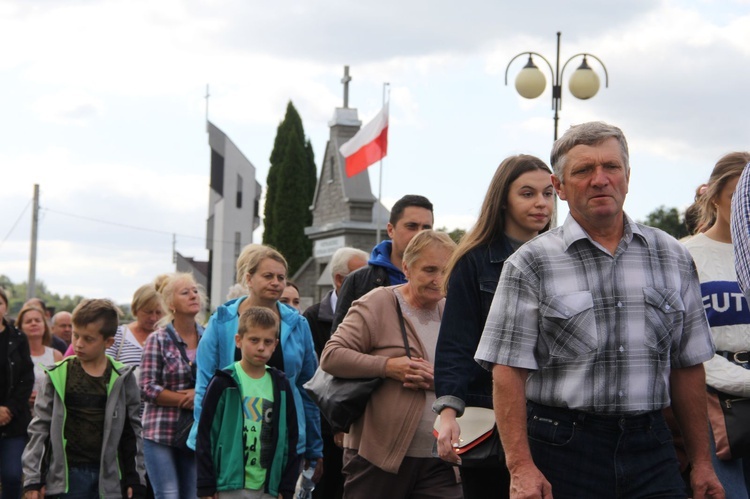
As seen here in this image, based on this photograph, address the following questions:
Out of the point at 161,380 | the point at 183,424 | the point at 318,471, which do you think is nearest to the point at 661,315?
the point at 318,471

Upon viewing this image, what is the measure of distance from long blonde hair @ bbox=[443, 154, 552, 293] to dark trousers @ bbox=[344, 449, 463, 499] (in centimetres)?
117

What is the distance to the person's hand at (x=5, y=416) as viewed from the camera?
31.2ft

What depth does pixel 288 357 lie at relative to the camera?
300 inches

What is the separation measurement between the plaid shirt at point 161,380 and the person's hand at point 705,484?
198 inches

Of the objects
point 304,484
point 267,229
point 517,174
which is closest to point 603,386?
point 517,174

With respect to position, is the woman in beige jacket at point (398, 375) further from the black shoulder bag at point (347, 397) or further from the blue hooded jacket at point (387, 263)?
the blue hooded jacket at point (387, 263)

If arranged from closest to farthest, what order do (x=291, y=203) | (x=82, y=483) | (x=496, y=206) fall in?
(x=496, y=206) → (x=82, y=483) → (x=291, y=203)

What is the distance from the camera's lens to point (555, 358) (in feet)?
12.9

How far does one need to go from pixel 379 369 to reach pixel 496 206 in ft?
4.05

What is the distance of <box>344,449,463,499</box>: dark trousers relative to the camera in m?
5.82

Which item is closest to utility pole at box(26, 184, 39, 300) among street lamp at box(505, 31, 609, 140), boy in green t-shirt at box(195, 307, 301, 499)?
street lamp at box(505, 31, 609, 140)

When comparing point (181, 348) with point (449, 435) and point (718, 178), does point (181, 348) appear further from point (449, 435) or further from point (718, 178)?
point (718, 178)

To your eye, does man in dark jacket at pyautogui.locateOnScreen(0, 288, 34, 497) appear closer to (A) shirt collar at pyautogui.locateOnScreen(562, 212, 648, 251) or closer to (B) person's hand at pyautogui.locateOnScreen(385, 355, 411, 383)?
(B) person's hand at pyautogui.locateOnScreen(385, 355, 411, 383)

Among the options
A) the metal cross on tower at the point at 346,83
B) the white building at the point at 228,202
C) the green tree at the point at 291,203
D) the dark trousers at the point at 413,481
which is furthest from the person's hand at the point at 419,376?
the white building at the point at 228,202
